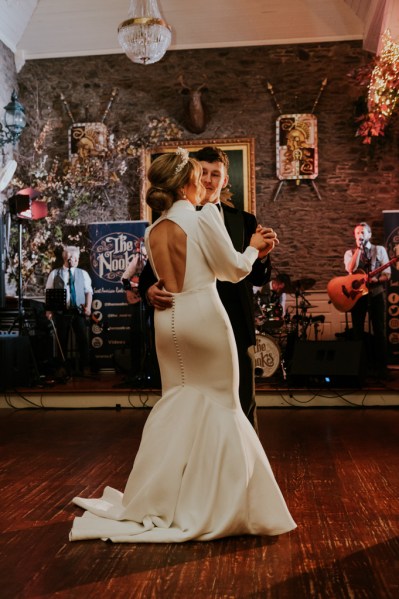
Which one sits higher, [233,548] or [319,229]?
[319,229]

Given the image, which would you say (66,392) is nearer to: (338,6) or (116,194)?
(116,194)

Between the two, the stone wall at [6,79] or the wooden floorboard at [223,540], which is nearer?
the wooden floorboard at [223,540]

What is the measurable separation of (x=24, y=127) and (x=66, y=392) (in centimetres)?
536

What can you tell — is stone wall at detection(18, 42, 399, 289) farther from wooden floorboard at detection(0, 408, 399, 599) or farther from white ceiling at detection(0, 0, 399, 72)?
wooden floorboard at detection(0, 408, 399, 599)

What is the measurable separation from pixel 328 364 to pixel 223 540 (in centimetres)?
473

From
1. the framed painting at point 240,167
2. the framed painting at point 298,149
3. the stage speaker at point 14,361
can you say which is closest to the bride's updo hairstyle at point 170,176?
the stage speaker at point 14,361

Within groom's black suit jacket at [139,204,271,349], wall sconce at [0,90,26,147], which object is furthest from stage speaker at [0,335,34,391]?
groom's black suit jacket at [139,204,271,349]

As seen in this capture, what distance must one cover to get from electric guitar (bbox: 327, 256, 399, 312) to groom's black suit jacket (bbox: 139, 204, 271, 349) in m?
4.98

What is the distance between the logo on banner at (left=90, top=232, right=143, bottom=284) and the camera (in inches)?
407

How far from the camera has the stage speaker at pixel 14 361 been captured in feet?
24.8

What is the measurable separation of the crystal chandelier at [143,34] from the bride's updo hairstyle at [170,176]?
5596 mm

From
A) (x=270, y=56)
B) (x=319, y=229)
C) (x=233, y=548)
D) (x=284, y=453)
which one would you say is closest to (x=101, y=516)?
(x=233, y=548)

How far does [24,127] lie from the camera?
11.1m

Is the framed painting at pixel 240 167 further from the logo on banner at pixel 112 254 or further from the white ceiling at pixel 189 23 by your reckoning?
the white ceiling at pixel 189 23
